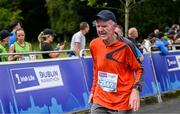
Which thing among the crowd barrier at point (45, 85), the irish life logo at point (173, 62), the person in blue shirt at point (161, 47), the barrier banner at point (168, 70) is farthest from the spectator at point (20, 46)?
the irish life logo at point (173, 62)

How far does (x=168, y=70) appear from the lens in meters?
14.8

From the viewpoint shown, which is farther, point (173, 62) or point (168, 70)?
point (173, 62)

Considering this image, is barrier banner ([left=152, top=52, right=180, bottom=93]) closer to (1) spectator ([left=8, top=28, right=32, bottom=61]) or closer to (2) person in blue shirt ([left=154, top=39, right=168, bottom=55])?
(2) person in blue shirt ([left=154, top=39, right=168, bottom=55])

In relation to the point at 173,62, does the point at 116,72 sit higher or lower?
higher

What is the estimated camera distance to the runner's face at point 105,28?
6.25 metres

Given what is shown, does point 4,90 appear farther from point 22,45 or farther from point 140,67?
point 140,67

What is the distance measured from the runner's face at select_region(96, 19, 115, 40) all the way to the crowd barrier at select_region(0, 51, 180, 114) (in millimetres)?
3284

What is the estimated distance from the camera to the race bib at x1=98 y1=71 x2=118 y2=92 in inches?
253

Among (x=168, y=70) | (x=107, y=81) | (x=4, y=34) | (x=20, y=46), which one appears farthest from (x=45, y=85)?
(x=168, y=70)

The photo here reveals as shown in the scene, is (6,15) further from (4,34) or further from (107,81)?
(107,81)

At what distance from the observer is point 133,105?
6.25 meters

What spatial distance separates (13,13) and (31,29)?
4.44 meters

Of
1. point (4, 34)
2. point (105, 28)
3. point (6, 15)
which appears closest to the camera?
point (105, 28)

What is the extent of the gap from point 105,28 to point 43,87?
13.1ft
